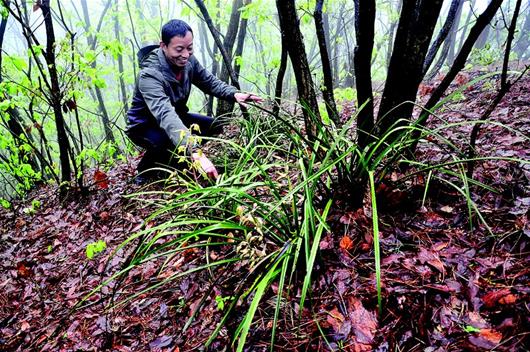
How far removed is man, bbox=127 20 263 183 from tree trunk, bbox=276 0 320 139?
515mm

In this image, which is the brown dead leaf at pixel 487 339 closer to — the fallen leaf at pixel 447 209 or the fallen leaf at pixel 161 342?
the fallen leaf at pixel 447 209

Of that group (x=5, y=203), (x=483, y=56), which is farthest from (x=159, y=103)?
(x=483, y=56)

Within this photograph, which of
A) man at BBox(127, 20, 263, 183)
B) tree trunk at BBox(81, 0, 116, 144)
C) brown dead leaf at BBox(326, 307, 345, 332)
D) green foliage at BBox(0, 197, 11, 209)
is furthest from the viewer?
tree trunk at BBox(81, 0, 116, 144)

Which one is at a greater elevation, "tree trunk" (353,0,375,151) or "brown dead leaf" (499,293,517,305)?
"tree trunk" (353,0,375,151)

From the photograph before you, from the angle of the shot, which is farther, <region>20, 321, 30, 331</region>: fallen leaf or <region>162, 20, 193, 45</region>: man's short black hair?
<region>162, 20, 193, 45</region>: man's short black hair

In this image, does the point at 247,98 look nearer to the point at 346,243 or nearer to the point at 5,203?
the point at 346,243

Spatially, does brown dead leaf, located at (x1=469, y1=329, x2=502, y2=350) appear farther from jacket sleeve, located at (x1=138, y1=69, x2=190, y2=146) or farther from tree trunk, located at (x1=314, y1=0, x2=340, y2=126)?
jacket sleeve, located at (x1=138, y1=69, x2=190, y2=146)

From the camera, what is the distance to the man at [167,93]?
2.78 metres

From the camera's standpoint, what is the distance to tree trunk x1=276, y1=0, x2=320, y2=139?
212cm

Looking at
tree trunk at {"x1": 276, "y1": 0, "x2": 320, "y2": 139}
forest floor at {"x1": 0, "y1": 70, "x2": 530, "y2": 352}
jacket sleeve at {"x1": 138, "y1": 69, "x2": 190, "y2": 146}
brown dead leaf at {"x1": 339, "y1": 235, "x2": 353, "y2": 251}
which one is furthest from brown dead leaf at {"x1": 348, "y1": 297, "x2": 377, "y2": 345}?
jacket sleeve at {"x1": 138, "y1": 69, "x2": 190, "y2": 146}

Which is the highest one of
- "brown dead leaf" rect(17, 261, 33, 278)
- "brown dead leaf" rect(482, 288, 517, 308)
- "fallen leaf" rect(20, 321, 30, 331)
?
"brown dead leaf" rect(482, 288, 517, 308)

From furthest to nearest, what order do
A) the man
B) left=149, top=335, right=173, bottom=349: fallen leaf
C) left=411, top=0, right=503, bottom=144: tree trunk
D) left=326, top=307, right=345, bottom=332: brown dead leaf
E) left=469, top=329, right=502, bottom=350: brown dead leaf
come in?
the man < left=411, top=0, right=503, bottom=144: tree trunk < left=149, top=335, right=173, bottom=349: fallen leaf < left=326, top=307, right=345, bottom=332: brown dead leaf < left=469, top=329, right=502, bottom=350: brown dead leaf

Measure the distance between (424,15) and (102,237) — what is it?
118 inches

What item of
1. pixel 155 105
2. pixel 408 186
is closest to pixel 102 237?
pixel 155 105
